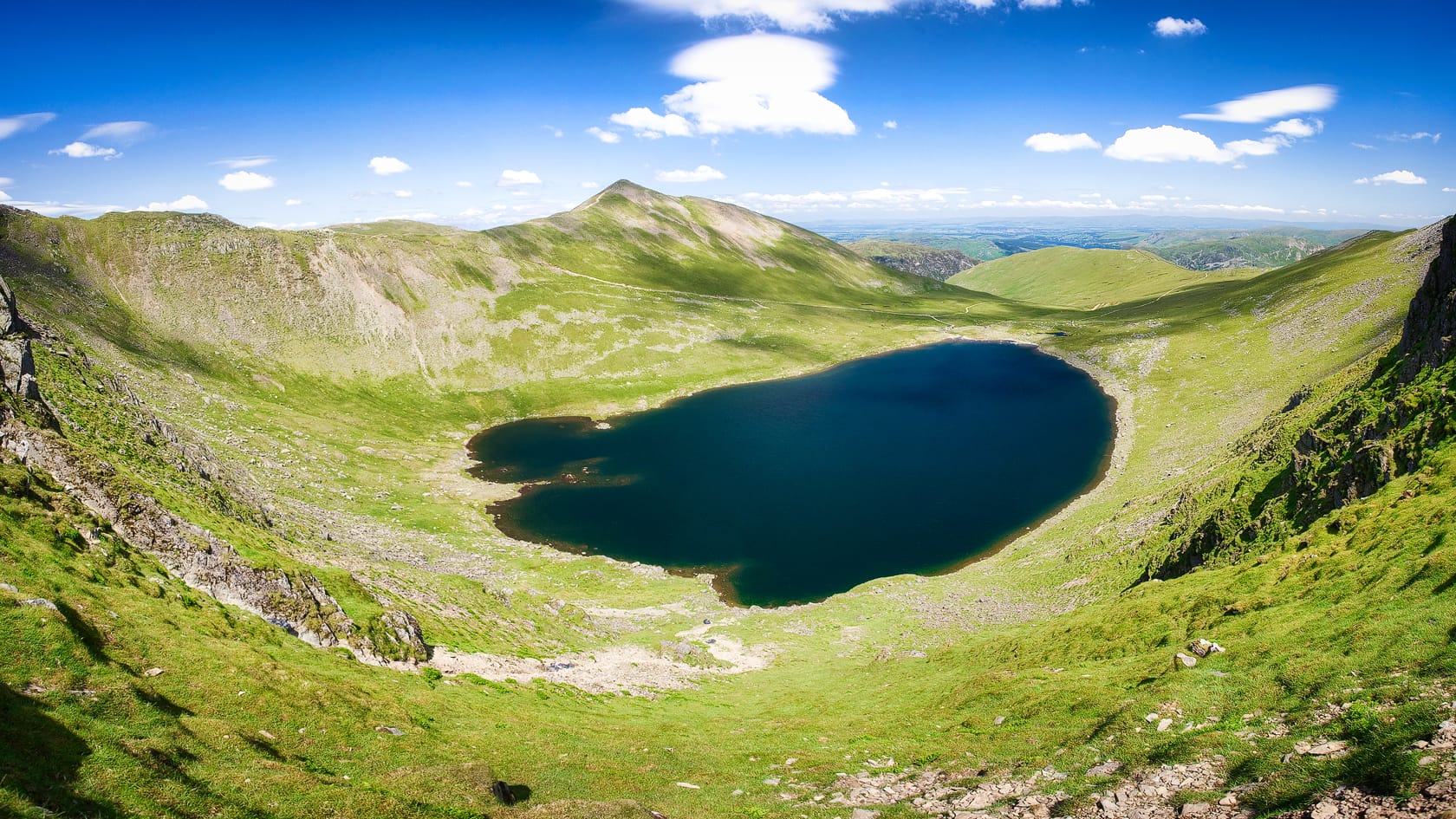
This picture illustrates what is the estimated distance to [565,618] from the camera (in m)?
51.0

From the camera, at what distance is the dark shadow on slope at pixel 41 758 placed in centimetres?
1242

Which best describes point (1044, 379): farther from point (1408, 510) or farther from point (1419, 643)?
point (1419, 643)

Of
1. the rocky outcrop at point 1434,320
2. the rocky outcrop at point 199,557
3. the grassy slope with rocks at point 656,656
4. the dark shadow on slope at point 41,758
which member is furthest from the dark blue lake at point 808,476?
the dark shadow on slope at point 41,758

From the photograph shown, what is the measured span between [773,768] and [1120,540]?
49.6 m

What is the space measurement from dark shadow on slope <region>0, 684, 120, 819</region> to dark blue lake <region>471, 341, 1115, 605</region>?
58.4 meters

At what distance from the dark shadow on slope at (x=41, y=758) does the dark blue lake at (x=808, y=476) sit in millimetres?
58431

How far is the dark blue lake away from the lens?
78625 mm

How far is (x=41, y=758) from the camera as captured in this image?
1352 centimetres

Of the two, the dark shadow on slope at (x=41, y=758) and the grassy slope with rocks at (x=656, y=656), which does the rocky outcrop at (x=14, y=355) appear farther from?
the dark shadow on slope at (x=41, y=758)

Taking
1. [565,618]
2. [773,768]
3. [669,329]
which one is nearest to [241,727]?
[773,768]

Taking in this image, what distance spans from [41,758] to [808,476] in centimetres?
9253

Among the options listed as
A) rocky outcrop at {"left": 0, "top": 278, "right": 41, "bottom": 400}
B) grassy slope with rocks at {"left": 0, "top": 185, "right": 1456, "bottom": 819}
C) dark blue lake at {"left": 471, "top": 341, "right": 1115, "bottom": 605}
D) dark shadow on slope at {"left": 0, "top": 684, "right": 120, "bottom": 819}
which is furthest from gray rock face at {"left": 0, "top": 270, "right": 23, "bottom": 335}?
dark blue lake at {"left": 471, "top": 341, "right": 1115, "bottom": 605}

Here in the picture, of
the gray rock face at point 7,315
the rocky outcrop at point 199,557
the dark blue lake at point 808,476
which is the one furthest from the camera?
the dark blue lake at point 808,476

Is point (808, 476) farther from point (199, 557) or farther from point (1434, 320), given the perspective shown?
point (199, 557)
